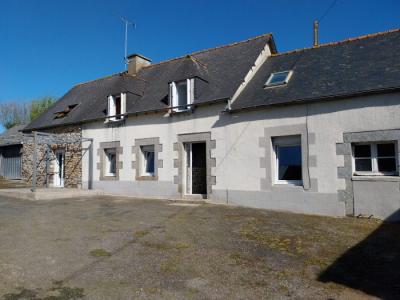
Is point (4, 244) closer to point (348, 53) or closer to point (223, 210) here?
point (223, 210)

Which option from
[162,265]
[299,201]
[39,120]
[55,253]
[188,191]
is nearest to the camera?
[162,265]

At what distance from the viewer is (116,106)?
13.0 m

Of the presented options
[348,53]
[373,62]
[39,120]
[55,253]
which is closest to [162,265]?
[55,253]

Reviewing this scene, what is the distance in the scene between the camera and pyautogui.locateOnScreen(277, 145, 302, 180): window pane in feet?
28.3

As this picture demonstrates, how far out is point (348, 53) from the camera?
9.44 meters

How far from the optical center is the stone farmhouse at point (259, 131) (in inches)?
295

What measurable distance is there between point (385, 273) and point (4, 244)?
5.56 metres

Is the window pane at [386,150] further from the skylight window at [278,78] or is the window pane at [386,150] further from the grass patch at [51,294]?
the grass patch at [51,294]

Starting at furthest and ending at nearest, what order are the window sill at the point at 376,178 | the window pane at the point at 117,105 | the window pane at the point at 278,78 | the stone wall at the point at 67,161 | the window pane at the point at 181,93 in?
the stone wall at the point at 67,161 < the window pane at the point at 117,105 < the window pane at the point at 181,93 < the window pane at the point at 278,78 < the window sill at the point at 376,178

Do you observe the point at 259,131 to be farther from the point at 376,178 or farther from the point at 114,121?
the point at 114,121

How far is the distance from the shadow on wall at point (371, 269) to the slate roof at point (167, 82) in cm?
578

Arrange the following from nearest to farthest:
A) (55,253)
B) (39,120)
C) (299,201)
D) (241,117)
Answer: (55,253), (299,201), (241,117), (39,120)

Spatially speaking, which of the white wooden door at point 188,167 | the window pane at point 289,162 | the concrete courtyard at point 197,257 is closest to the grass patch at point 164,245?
the concrete courtyard at point 197,257

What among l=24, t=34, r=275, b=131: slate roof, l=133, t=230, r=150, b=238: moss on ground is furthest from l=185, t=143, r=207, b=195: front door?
l=133, t=230, r=150, b=238: moss on ground
